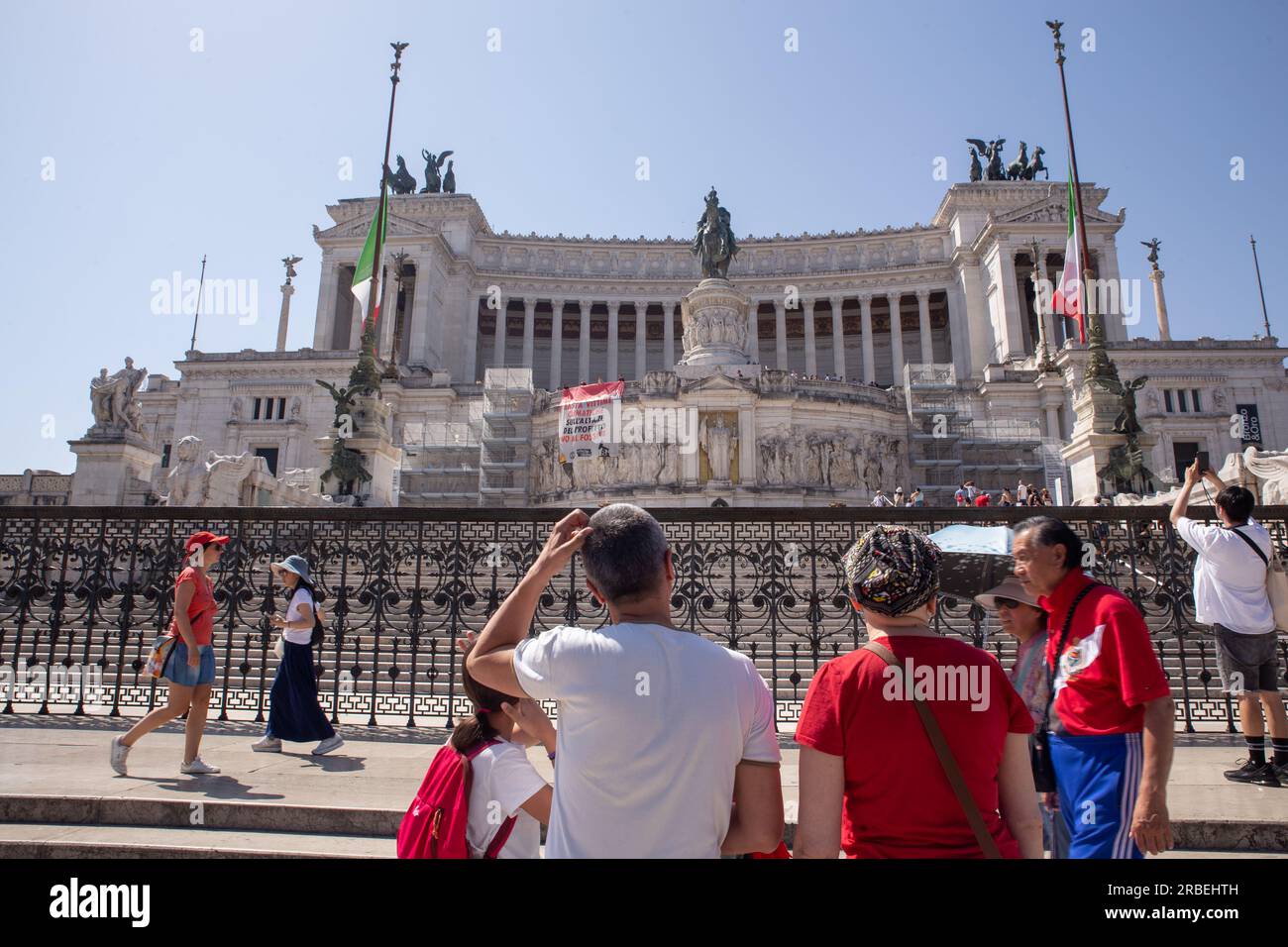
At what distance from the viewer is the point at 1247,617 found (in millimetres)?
5840

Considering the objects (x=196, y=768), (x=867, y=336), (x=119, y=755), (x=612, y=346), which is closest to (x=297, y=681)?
(x=196, y=768)

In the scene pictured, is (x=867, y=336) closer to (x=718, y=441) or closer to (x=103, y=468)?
(x=718, y=441)

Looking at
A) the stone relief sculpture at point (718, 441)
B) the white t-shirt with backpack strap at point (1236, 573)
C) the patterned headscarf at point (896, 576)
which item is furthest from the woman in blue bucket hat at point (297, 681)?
the stone relief sculpture at point (718, 441)

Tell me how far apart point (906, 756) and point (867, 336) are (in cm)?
6147

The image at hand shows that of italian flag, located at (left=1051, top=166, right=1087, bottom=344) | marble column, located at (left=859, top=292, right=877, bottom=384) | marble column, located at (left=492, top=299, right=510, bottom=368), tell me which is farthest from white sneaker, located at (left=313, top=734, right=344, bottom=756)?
marble column, located at (left=859, top=292, right=877, bottom=384)

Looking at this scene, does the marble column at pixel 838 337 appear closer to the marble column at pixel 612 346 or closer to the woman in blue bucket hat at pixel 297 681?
the marble column at pixel 612 346

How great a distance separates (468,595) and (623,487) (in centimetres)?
2036

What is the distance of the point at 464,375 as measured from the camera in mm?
58688

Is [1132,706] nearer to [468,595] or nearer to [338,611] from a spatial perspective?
[468,595]

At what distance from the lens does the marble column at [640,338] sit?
62.1m

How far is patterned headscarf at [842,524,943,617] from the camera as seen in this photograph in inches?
100

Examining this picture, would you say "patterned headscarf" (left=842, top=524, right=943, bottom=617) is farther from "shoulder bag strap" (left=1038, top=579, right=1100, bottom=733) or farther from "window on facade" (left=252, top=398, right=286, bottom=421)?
"window on facade" (left=252, top=398, right=286, bottom=421)

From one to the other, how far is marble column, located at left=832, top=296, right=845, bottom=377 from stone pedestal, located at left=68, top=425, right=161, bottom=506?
48.8 m
